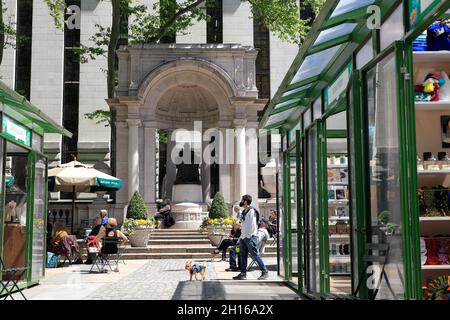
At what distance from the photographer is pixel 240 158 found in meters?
26.6

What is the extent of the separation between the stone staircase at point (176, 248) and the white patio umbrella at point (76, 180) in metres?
2.30

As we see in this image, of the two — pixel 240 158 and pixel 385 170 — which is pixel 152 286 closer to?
pixel 385 170

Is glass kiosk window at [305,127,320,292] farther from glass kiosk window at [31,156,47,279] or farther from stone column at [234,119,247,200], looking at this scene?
stone column at [234,119,247,200]

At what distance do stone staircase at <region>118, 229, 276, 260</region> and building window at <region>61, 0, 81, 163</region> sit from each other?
52.3ft

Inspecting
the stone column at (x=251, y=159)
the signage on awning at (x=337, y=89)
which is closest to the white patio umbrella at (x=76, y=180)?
the stone column at (x=251, y=159)

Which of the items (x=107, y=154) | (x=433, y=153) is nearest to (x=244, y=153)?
(x=107, y=154)

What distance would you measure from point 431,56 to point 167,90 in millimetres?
21259

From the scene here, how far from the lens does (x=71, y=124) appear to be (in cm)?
3922

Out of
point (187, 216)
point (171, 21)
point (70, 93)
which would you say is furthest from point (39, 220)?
point (70, 93)

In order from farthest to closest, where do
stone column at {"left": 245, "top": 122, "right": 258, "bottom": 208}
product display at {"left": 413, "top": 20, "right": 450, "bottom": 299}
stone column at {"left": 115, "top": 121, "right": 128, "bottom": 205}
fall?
1. stone column at {"left": 115, "top": 121, "right": 128, "bottom": 205}
2. stone column at {"left": 245, "top": 122, "right": 258, "bottom": 208}
3. product display at {"left": 413, "top": 20, "right": 450, "bottom": 299}

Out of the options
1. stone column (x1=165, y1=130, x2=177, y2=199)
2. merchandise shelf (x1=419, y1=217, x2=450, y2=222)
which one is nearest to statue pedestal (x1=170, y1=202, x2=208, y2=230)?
stone column (x1=165, y1=130, x2=177, y2=199)

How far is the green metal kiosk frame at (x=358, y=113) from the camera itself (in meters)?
5.47

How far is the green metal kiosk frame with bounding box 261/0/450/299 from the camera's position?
5473 millimetres

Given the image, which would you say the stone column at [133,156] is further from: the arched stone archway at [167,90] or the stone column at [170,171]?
the stone column at [170,171]
